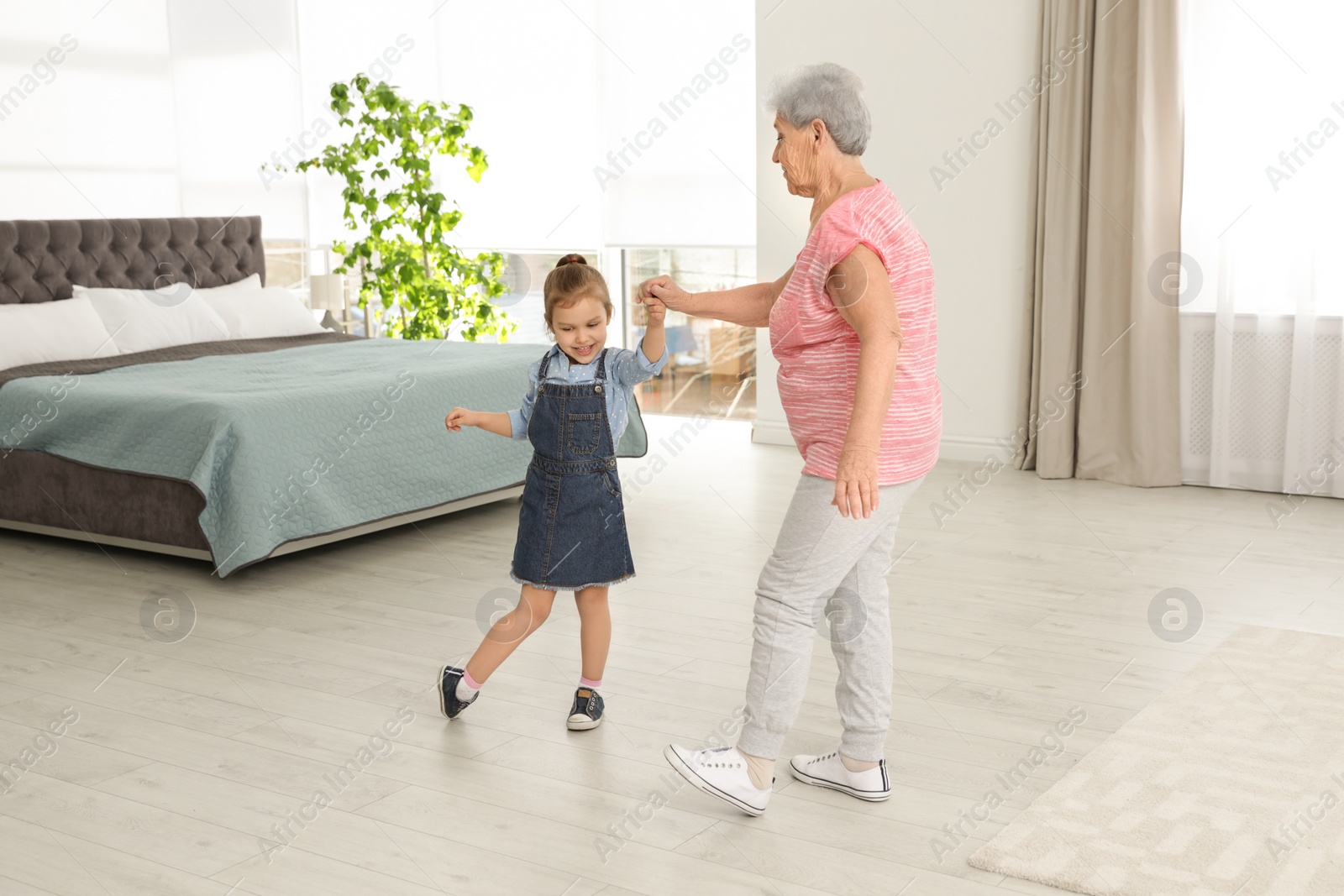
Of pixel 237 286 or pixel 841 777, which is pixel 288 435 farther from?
pixel 237 286

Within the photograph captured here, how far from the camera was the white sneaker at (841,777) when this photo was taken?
2232 mm

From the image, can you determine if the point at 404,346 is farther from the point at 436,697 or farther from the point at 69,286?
the point at 436,697

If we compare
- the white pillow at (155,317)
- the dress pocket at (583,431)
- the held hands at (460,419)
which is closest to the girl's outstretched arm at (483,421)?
the held hands at (460,419)

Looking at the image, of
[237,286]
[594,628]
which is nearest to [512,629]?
[594,628]

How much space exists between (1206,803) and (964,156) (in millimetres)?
3732

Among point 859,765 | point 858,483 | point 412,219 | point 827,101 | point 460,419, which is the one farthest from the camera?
point 412,219

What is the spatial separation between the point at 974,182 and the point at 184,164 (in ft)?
12.9

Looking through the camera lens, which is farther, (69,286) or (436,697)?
(69,286)

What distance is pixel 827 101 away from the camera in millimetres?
1974

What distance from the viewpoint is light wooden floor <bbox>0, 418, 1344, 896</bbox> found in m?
2.04

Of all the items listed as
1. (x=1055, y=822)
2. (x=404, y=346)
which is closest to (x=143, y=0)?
(x=404, y=346)

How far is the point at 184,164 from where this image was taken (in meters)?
6.36

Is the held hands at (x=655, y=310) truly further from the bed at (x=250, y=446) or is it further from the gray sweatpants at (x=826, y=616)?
the bed at (x=250, y=446)

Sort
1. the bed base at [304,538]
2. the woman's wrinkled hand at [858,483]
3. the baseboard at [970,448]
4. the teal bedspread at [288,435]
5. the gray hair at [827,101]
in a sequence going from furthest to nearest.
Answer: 1. the baseboard at [970,448]
2. the bed base at [304,538]
3. the teal bedspread at [288,435]
4. the gray hair at [827,101]
5. the woman's wrinkled hand at [858,483]
